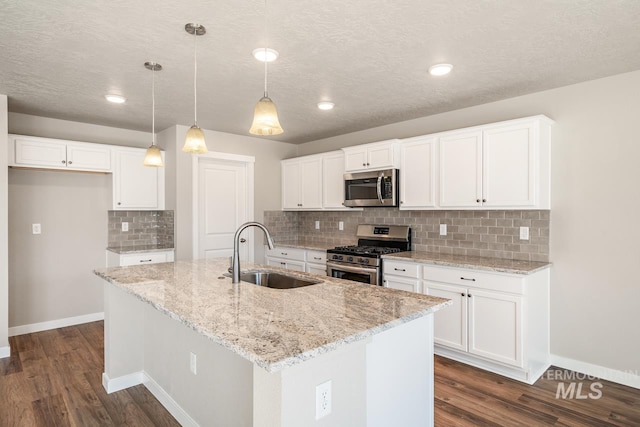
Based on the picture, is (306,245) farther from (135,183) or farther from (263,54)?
(263,54)

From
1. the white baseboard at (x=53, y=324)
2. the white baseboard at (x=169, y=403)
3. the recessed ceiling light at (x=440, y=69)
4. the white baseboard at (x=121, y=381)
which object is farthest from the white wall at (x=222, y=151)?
the recessed ceiling light at (x=440, y=69)

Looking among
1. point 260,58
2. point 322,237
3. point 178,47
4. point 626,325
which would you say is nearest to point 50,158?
point 178,47

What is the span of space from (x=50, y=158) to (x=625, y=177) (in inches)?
209

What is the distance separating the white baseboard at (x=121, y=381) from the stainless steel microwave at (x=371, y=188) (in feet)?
9.13

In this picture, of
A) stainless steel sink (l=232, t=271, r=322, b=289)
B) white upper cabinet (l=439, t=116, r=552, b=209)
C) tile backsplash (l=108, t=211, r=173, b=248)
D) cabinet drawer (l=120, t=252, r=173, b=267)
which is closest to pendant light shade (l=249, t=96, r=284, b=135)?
stainless steel sink (l=232, t=271, r=322, b=289)

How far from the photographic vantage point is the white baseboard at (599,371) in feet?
9.21

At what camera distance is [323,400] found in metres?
1.30

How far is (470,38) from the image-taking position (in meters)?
2.26

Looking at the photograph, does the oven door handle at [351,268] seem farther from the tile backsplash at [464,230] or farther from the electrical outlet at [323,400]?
the electrical outlet at [323,400]

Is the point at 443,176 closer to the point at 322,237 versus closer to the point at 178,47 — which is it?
the point at 322,237

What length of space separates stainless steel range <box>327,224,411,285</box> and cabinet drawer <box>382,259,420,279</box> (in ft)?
0.28

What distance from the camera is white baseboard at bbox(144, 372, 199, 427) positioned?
7.55 ft

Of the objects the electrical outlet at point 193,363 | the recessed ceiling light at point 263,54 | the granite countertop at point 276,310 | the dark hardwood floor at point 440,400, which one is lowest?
the dark hardwood floor at point 440,400
